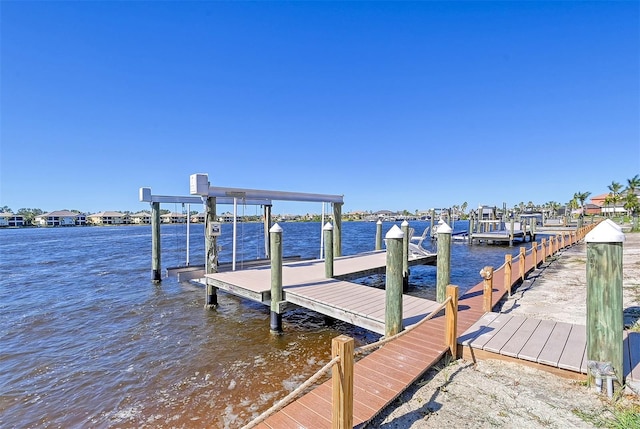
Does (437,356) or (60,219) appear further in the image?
(60,219)

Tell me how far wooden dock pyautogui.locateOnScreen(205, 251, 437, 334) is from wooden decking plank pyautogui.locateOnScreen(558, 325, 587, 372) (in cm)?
206

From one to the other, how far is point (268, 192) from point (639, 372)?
26.9 feet

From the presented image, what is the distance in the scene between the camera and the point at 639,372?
3.38 meters

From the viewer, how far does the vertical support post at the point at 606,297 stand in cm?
318

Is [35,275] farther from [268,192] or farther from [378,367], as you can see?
[378,367]

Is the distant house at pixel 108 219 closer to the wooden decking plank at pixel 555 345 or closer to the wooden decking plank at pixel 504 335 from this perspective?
the wooden decking plank at pixel 504 335

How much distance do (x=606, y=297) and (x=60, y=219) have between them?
417 ft

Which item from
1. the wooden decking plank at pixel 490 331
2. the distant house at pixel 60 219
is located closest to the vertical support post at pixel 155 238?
the wooden decking plank at pixel 490 331

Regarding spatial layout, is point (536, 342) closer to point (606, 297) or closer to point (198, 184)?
point (606, 297)

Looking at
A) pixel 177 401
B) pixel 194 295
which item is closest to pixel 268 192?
pixel 194 295

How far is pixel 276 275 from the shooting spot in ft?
21.9

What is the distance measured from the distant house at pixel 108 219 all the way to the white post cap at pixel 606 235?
399 feet

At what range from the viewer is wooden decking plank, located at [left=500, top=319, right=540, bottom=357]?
3.99 m

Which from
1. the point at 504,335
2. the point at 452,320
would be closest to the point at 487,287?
the point at 504,335
